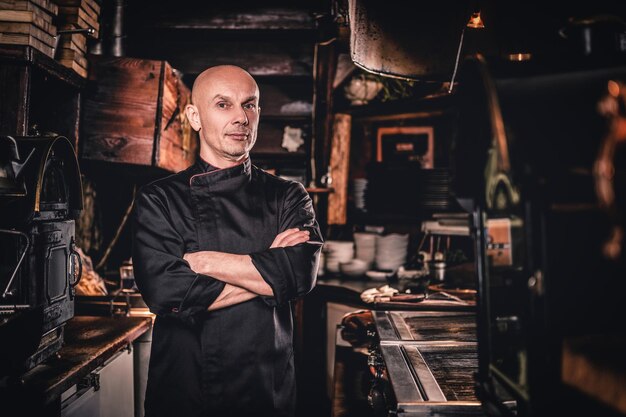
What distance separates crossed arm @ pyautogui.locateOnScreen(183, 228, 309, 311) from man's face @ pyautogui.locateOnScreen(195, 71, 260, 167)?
554mm

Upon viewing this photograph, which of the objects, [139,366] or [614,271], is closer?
[614,271]

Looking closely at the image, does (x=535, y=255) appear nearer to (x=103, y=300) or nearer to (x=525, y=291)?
(x=525, y=291)

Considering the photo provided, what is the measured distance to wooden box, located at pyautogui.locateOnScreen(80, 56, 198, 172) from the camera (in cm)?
379

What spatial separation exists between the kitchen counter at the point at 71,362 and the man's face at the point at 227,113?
124 centimetres

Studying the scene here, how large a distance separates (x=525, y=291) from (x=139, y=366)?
3.16 metres

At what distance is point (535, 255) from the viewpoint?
3.86 ft

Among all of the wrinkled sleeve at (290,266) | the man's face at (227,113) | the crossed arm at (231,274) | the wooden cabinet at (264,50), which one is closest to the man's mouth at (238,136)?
the man's face at (227,113)

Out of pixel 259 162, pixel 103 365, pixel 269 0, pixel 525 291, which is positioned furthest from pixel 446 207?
pixel 525 291

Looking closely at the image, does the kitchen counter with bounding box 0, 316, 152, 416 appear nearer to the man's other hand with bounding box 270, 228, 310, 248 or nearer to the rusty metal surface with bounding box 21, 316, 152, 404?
the rusty metal surface with bounding box 21, 316, 152, 404

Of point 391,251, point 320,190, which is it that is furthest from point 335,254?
point 320,190

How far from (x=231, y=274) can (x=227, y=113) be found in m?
0.81

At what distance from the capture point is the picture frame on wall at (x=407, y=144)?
5.76 meters

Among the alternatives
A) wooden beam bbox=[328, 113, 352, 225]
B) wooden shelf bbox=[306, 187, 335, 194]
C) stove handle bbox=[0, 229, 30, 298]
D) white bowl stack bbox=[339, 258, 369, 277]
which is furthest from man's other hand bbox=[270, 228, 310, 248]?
wooden beam bbox=[328, 113, 352, 225]

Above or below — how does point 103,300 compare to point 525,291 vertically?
below
